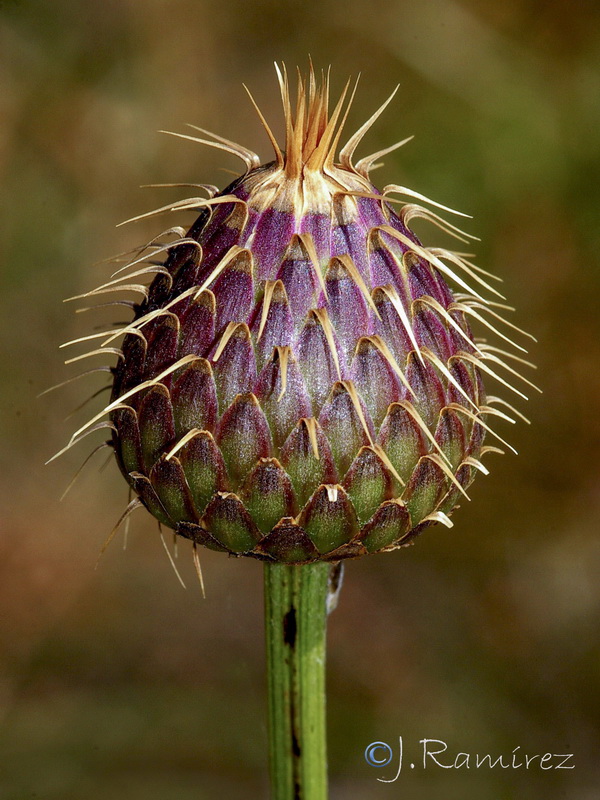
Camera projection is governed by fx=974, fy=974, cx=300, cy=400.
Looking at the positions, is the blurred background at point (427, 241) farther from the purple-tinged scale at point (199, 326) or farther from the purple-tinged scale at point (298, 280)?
the purple-tinged scale at point (298, 280)

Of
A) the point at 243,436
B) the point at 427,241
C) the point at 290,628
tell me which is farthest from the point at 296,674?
the point at 427,241

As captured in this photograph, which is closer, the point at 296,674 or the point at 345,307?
the point at 345,307

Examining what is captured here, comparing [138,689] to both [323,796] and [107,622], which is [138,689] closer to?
[107,622]

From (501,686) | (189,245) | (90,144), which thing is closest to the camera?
(189,245)

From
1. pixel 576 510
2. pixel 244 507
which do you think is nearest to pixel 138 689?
pixel 576 510

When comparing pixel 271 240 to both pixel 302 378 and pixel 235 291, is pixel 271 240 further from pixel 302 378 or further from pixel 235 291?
pixel 302 378

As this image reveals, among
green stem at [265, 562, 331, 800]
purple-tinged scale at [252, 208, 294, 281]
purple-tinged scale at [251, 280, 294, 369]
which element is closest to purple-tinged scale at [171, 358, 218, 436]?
purple-tinged scale at [251, 280, 294, 369]

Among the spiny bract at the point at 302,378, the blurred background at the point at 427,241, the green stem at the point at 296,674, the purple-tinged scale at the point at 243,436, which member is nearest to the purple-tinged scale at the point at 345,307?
the spiny bract at the point at 302,378
